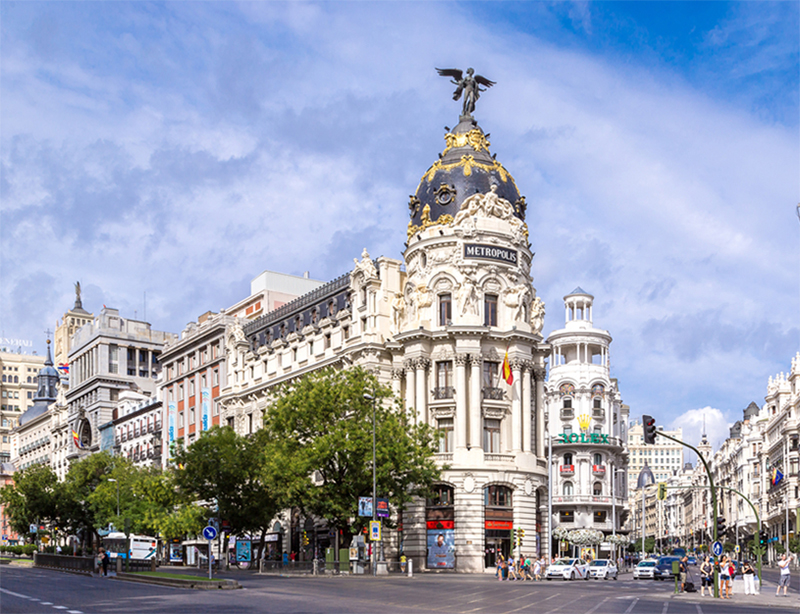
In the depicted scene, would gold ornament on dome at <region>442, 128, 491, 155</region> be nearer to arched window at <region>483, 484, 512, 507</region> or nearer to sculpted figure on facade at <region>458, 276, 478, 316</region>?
sculpted figure on facade at <region>458, 276, 478, 316</region>

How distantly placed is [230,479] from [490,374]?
2137 cm

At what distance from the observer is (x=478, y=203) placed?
77.9 m

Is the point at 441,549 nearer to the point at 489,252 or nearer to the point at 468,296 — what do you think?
the point at 468,296

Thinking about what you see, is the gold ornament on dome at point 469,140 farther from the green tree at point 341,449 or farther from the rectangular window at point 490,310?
the green tree at point 341,449

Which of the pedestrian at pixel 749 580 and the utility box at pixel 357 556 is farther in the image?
the utility box at pixel 357 556

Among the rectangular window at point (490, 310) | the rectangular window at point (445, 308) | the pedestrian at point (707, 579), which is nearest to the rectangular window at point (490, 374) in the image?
the rectangular window at point (490, 310)

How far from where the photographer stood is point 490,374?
252ft

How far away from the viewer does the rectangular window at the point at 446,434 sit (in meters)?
75.4

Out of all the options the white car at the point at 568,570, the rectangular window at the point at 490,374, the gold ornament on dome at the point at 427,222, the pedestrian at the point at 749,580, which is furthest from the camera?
the gold ornament on dome at the point at 427,222

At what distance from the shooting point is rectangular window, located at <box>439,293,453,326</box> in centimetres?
7750

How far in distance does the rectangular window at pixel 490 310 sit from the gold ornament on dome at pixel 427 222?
6776 mm

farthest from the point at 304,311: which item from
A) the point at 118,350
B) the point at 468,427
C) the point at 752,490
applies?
the point at 752,490

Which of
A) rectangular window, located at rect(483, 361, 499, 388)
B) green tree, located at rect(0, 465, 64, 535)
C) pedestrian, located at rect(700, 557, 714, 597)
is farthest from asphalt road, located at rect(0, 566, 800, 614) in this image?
green tree, located at rect(0, 465, 64, 535)

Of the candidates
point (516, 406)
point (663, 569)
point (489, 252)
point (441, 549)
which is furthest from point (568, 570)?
point (489, 252)
